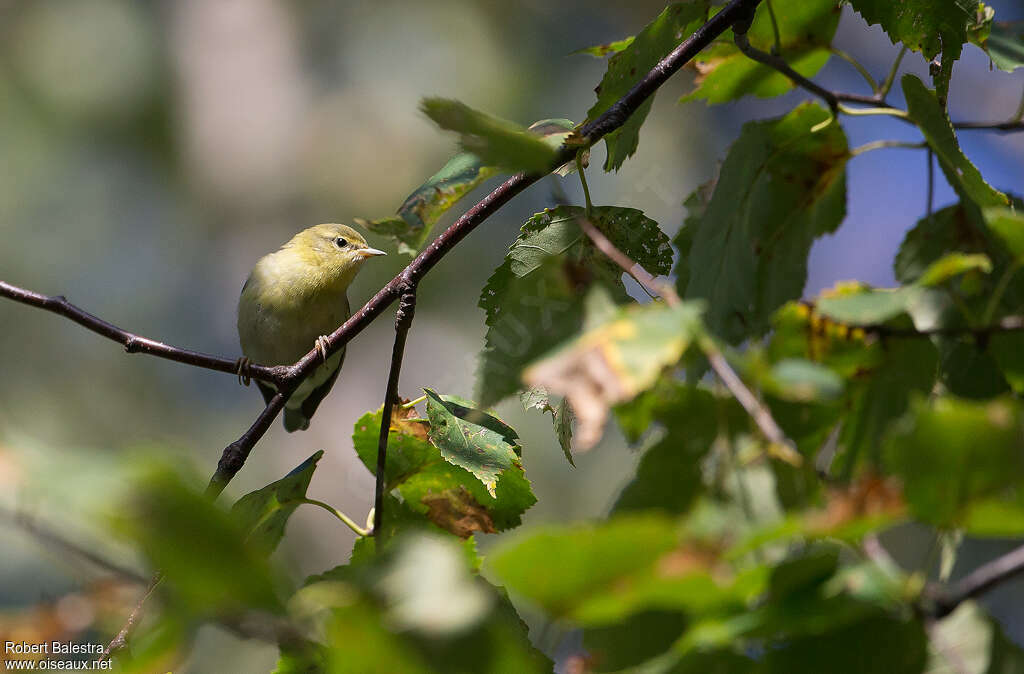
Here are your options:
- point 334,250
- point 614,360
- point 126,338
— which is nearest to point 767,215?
point 614,360

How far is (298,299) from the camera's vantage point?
3697mm

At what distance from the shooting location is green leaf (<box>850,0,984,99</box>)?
1.14 m

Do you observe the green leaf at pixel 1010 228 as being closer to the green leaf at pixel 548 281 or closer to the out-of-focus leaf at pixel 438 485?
the green leaf at pixel 548 281

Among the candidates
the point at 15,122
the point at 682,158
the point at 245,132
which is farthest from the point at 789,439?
the point at 15,122

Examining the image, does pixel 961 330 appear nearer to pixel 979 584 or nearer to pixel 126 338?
pixel 979 584

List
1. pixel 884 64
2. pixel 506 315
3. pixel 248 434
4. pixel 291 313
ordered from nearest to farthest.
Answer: pixel 506 315 → pixel 248 434 → pixel 291 313 → pixel 884 64

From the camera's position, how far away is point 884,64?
21.5 feet

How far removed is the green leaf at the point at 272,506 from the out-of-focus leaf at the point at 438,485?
12cm

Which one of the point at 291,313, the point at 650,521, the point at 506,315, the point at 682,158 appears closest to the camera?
the point at 650,521

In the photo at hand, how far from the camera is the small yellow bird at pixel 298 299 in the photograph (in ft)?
12.2

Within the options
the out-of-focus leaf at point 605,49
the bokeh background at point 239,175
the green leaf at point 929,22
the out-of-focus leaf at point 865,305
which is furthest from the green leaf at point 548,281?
the bokeh background at point 239,175

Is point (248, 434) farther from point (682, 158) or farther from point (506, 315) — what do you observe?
point (682, 158)

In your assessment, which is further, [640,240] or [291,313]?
[291,313]

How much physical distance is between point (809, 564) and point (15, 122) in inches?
A: 548
